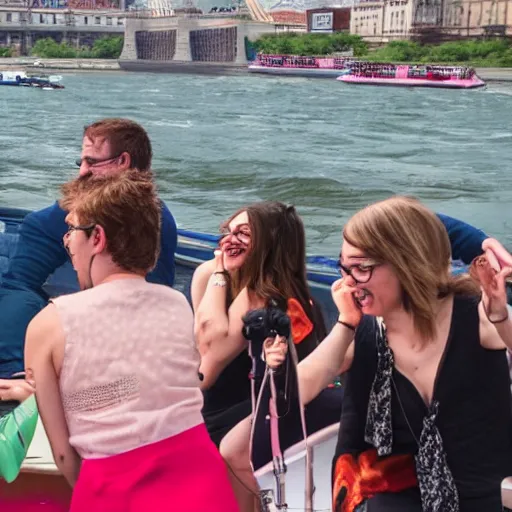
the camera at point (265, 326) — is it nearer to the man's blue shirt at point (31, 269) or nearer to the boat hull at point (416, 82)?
the man's blue shirt at point (31, 269)

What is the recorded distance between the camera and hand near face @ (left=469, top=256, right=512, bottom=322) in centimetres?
109

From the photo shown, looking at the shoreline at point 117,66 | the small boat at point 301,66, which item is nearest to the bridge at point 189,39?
the shoreline at point 117,66

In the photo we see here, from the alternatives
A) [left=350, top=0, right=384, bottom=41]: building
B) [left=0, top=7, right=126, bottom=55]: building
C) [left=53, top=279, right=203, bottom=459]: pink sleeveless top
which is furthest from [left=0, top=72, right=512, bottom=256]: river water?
[left=0, top=7, right=126, bottom=55]: building

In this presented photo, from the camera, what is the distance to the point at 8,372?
66.2 inches

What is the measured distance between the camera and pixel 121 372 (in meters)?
0.99

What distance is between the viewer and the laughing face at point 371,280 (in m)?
1.10

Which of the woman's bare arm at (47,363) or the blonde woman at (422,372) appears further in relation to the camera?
the blonde woman at (422,372)

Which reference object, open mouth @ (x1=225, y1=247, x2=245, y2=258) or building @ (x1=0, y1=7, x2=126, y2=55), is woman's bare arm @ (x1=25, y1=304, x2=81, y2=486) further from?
building @ (x1=0, y1=7, x2=126, y2=55)

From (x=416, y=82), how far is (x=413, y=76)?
0.34 meters

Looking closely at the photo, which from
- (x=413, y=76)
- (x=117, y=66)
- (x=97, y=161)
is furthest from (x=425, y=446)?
(x=117, y=66)

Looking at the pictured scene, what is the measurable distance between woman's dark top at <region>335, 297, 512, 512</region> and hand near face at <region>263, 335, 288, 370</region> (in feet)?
0.43

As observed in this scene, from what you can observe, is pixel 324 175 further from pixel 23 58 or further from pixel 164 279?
pixel 23 58

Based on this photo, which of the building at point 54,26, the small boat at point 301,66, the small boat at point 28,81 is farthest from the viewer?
the building at point 54,26

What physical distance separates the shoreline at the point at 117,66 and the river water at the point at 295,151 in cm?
1515
